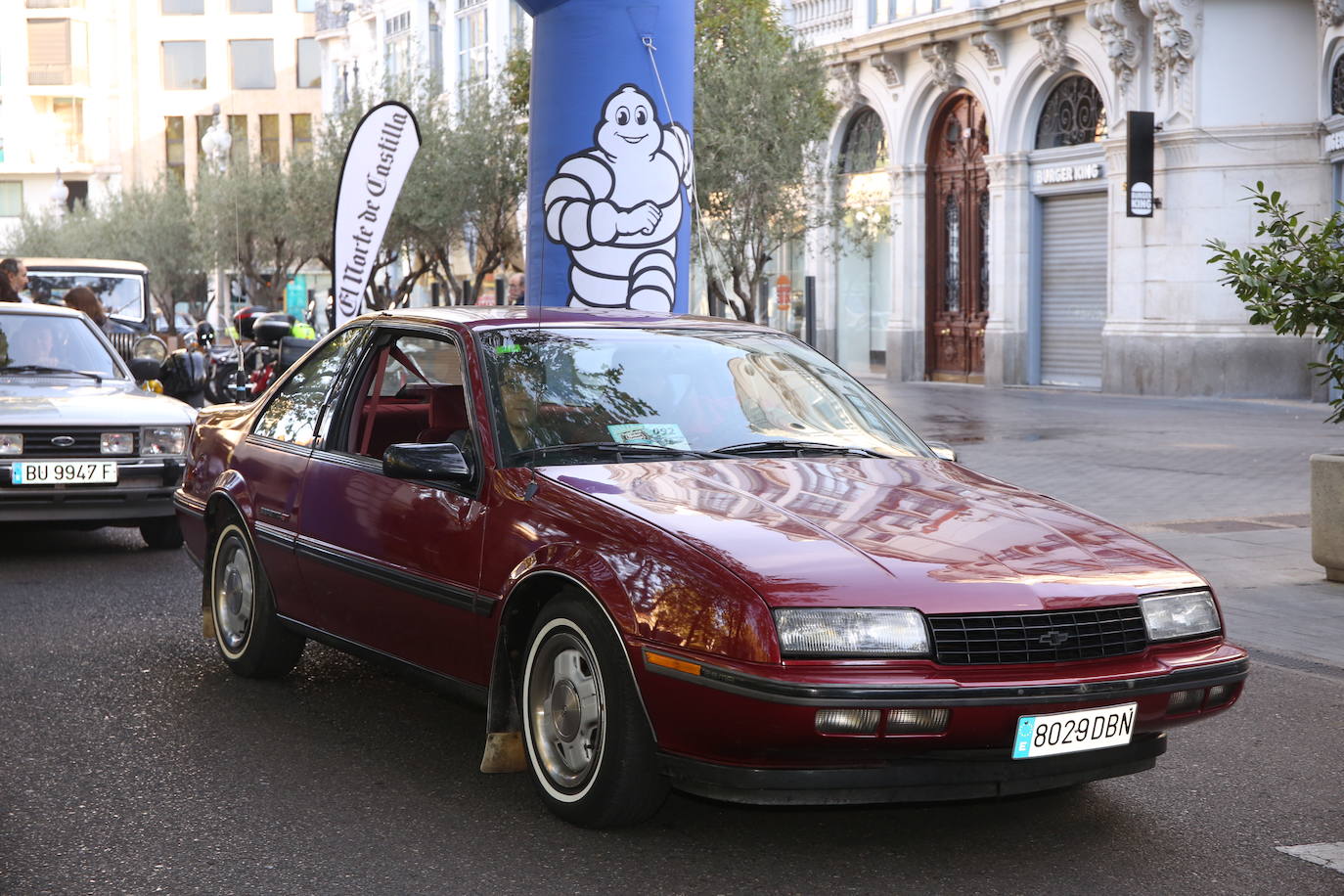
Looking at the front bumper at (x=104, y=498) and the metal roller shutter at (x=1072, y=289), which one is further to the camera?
the metal roller shutter at (x=1072, y=289)

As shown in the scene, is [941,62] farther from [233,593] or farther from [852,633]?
[852,633]

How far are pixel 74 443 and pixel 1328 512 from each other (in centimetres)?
680

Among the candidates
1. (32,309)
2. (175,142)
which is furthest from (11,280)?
(175,142)

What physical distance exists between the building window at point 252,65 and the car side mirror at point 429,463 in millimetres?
91331

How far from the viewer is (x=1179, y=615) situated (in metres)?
4.64

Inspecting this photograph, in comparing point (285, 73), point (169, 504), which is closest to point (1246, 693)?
point (169, 504)

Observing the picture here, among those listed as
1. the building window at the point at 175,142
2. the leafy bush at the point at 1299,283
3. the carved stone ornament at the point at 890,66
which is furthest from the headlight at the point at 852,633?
the building window at the point at 175,142

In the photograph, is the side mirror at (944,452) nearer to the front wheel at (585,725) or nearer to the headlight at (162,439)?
the front wheel at (585,725)

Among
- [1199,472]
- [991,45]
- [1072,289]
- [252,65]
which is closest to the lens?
[1199,472]

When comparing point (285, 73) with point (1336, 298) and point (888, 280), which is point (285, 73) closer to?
point (888, 280)

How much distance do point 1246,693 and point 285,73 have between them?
90.4m

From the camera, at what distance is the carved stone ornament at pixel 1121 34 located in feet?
84.8

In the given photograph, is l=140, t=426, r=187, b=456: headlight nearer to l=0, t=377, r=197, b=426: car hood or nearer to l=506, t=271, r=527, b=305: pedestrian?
l=0, t=377, r=197, b=426: car hood

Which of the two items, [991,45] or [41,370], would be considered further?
[991,45]
